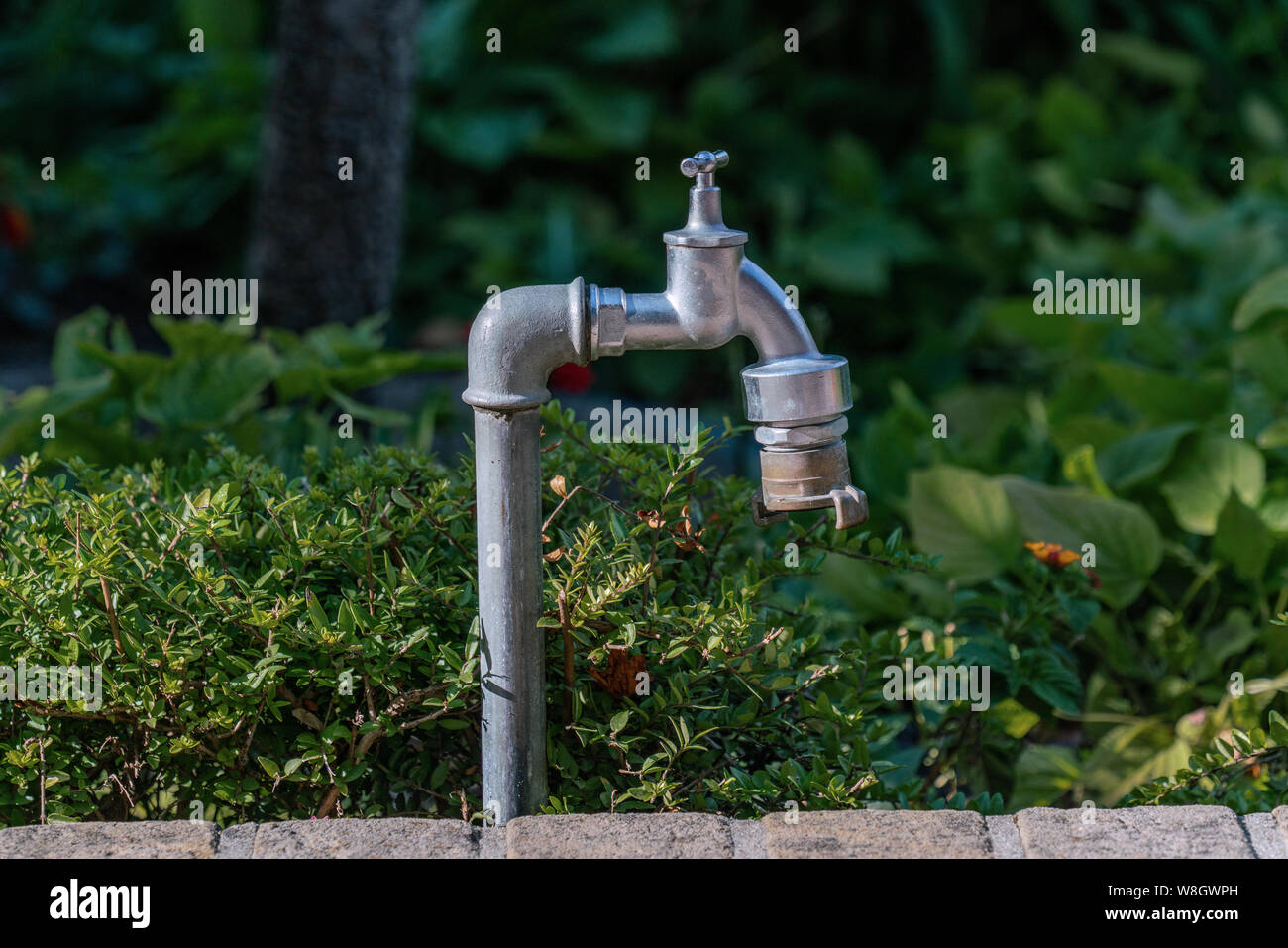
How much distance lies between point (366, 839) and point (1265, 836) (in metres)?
1.08

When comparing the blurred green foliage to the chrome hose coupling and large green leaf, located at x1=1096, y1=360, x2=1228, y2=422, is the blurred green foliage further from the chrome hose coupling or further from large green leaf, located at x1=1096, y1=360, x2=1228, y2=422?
large green leaf, located at x1=1096, y1=360, x2=1228, y2=422

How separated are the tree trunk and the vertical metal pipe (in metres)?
1.84

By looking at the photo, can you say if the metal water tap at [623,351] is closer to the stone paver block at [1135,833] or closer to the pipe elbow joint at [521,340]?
the pipe elbow joint at [521,340]

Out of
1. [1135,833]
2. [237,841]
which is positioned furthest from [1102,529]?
[237,841]

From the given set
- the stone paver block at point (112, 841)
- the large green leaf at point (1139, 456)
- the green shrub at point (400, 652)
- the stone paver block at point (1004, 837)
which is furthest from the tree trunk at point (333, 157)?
the stone paver block at point (1004, 837)

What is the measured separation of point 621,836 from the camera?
1598 mm

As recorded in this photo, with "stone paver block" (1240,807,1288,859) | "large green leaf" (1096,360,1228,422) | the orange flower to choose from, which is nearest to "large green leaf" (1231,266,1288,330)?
"large green leaf" (1096,360,1228,422)

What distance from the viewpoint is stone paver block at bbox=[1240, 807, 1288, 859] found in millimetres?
1586

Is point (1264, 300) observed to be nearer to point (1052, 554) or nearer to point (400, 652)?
point (1052, 554)

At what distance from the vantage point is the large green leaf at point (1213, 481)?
2619 mm

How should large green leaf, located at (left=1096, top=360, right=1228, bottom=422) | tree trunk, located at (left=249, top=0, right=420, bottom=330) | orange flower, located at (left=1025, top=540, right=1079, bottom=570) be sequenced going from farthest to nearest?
tree trunk, located at (left=249, top=0, right=420, bottom=330) → large green leaf, located at (left=1096, top=360, right=1228, bottom=422) → orange flower, located at (left=1025, top=540, right=1079, bottom=570)

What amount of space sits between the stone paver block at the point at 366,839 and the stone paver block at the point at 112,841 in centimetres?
7
